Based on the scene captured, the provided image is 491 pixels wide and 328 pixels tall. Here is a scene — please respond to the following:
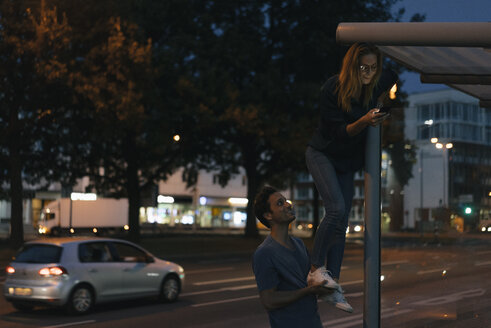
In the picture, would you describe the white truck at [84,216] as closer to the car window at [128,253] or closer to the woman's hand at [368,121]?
the car window at [128,253]

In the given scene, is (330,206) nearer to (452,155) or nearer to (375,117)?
(375,117)

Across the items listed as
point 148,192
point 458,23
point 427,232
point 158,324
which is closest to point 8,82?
point 148,192

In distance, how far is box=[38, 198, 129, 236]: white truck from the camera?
55938 millimetres

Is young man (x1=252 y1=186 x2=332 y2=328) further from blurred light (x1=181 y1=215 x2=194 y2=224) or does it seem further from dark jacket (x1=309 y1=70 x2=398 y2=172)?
blurred light (x1=181 y1=215 x2=194 y2=224)

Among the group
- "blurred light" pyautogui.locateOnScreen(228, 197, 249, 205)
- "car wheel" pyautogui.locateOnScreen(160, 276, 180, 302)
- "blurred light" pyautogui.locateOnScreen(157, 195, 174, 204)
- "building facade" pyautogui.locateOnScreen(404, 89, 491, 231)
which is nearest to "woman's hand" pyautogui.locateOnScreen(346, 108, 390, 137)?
"building facade" pyautogui.locateOnScreen(404, 89, 491, 231)

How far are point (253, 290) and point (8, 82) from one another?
1466cm

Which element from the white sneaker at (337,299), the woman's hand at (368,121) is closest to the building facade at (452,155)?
the woman's hand at (368,121)

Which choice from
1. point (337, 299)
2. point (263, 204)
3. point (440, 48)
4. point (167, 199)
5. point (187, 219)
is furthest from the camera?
point (187, 219)

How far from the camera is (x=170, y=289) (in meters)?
16.4

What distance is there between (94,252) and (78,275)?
88 cm

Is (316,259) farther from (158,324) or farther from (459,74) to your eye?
(158,324)

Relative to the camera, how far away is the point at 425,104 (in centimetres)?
474

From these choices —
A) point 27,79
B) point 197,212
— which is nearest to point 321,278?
point 27,79

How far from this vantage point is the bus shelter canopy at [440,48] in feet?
10.8
